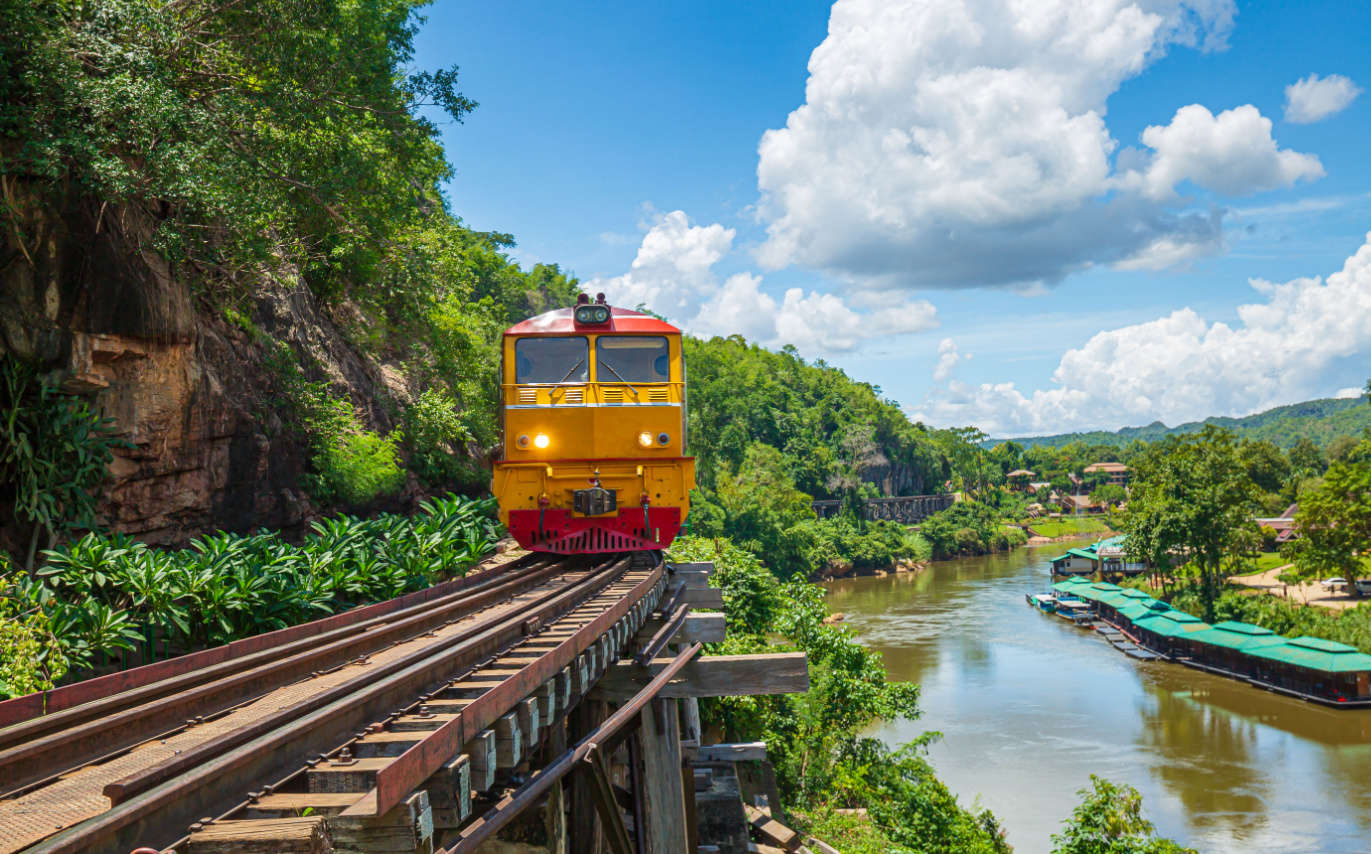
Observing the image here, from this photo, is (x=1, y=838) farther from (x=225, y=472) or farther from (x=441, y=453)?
(x=441, y=453)

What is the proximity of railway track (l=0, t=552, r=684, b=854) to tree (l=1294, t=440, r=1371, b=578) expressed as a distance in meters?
43.4

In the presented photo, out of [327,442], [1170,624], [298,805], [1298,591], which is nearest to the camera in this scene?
[298,805]

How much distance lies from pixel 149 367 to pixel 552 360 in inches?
206

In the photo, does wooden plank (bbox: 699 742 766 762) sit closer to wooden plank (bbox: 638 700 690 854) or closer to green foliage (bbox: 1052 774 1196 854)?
wooden plank (bbox: 638 700 690 854)

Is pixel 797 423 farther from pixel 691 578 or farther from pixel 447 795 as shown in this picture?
pixel 447 795

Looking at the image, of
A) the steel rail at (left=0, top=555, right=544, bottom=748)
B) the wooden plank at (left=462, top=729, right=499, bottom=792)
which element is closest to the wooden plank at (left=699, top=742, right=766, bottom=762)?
the steel rail at (left=0, top=555, right=544, bottom=748)

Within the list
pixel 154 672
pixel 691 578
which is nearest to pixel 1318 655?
pixel 691 578

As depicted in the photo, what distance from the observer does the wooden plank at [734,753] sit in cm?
1182

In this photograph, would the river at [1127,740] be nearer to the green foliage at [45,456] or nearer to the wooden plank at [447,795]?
the wooden plank at [447,795]

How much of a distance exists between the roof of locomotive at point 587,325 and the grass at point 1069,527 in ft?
285

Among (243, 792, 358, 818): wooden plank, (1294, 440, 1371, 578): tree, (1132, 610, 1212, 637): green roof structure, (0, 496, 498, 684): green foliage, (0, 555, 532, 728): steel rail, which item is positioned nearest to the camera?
(243, 792, 358, 818): wooden plank

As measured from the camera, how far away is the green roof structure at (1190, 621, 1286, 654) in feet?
98.2

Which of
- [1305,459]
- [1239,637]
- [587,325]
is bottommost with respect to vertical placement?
[1239,637]

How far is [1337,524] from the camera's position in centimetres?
3881
